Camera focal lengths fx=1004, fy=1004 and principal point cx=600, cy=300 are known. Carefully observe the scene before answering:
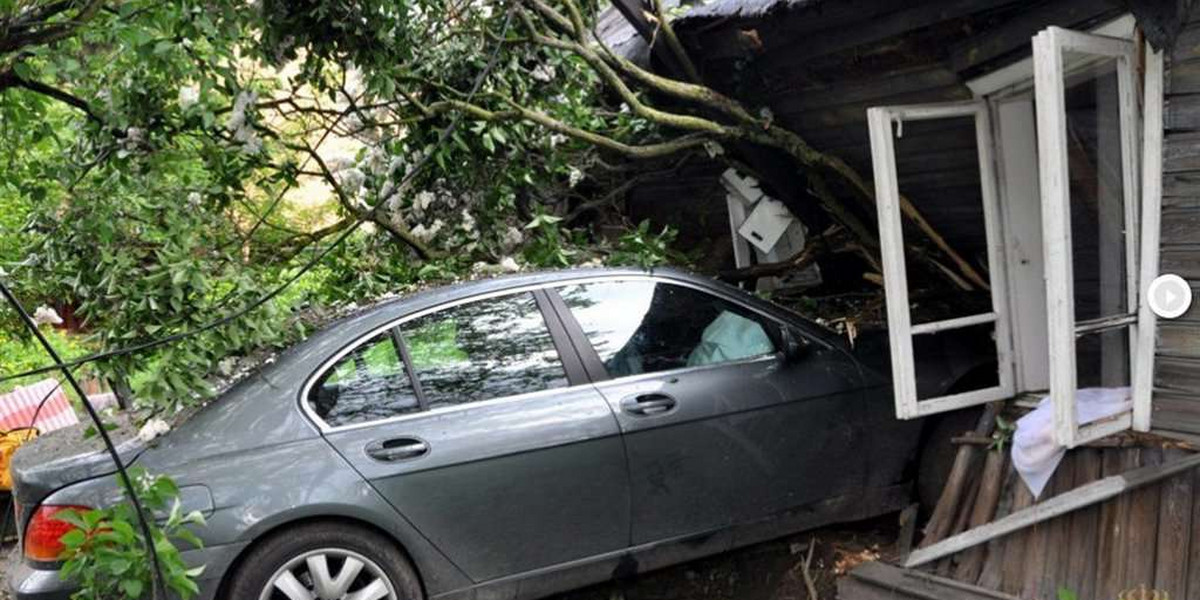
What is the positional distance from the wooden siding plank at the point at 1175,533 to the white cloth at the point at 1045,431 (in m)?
0.30

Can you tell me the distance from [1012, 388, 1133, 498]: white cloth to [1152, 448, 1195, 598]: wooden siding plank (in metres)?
0.30

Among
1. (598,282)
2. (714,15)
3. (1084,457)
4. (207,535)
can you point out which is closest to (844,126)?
(714,15)

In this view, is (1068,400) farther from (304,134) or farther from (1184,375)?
(304,134)

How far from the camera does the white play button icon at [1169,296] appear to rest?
3471mm

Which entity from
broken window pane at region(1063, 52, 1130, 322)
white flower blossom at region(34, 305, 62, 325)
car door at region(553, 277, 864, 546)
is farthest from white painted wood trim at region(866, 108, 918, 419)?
white flower blossom at region(34, 305, 62, 325)

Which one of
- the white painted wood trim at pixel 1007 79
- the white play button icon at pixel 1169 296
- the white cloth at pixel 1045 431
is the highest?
the white painted wood trim at pixel 1007 79

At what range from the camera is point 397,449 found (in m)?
3.82

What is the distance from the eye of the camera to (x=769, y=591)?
185 inches

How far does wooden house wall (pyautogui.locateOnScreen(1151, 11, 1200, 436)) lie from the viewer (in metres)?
3.42

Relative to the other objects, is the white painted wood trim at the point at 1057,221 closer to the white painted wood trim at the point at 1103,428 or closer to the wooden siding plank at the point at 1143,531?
the white painted wood trim at the point at 1103,428

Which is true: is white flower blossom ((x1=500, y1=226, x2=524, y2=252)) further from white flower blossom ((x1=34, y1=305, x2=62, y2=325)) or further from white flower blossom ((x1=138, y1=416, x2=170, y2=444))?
white flower blossom ((x1=138, y1=416, x2=170, y2=444))

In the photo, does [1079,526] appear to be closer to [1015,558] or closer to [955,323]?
[1015,558]

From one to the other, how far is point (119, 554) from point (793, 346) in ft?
9.31

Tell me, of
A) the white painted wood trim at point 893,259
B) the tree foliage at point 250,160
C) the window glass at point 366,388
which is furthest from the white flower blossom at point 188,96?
the white painted wood trim at point 893,259
